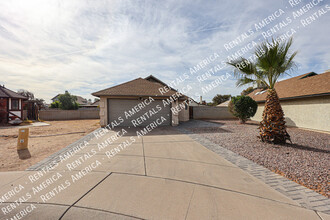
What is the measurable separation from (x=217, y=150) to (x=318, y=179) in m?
2.95

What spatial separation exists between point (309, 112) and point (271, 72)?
24.6ft

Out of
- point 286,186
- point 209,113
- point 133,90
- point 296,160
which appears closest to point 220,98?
point 209,113

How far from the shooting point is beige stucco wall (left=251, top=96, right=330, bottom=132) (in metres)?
10.2

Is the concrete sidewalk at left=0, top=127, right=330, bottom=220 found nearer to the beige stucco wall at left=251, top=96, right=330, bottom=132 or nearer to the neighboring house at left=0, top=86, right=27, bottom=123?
the beige stucco wall at left=251, top=96, right=330, bottom=132

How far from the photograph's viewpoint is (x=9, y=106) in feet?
56.3

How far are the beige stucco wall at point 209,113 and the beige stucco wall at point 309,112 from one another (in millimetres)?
9117

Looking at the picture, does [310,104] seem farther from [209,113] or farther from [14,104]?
[14,104]

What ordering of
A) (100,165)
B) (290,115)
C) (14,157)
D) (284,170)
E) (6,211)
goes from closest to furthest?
(6,211)
(284,170)
(100,165)
(14,157)
(290,115)

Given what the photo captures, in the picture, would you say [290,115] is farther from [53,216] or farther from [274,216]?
[53,216]

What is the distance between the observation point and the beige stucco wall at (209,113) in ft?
71.9

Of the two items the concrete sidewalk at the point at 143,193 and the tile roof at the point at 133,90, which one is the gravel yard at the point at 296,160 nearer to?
the concrete sidewalk at the point at 143,193

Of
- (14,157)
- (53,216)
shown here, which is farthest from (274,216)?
(14,157)

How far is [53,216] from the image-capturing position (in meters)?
2.44

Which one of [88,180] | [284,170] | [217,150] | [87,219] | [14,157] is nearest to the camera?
[87,219]
